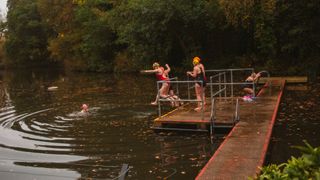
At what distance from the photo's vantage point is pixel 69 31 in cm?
6091

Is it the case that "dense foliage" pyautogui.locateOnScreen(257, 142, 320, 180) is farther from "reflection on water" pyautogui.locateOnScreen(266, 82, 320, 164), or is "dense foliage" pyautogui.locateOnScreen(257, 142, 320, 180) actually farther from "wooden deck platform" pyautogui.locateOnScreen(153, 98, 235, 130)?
"wooden deck platform" pyautogui.locateOnScreen(153, 98, 235, 130)

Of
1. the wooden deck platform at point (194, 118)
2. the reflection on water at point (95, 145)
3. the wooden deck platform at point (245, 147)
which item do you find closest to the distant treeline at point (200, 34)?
the wooden deck platform at point (194, 118)

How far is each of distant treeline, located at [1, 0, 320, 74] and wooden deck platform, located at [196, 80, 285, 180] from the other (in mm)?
17112

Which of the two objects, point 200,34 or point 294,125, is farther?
point 200,34

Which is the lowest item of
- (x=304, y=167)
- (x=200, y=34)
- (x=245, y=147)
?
(x=245, y=147)

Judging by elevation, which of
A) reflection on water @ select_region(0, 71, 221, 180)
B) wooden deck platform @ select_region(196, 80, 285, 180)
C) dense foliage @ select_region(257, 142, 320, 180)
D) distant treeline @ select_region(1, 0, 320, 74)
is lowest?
reflection on water @ select_region(0, 71, 221, 180)

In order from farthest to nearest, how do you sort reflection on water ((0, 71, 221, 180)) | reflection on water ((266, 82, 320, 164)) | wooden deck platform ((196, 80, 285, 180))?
reflection on water ((266, 82, 320, 164)) → reflection on water ((0, 71, 221, 180)) → wooden deck platform ((196, 80, 285, 180))

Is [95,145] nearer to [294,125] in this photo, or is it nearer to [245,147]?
[245,147]

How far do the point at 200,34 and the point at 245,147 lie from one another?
98.3ft

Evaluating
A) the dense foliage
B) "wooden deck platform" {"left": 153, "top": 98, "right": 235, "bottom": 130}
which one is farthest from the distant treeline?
the dense foliage

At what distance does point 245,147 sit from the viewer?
11.0 meters

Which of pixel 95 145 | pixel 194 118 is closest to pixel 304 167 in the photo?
pixel 95 145

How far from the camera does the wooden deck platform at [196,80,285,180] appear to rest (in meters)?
9.05

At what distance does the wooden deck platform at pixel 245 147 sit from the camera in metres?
9.05
